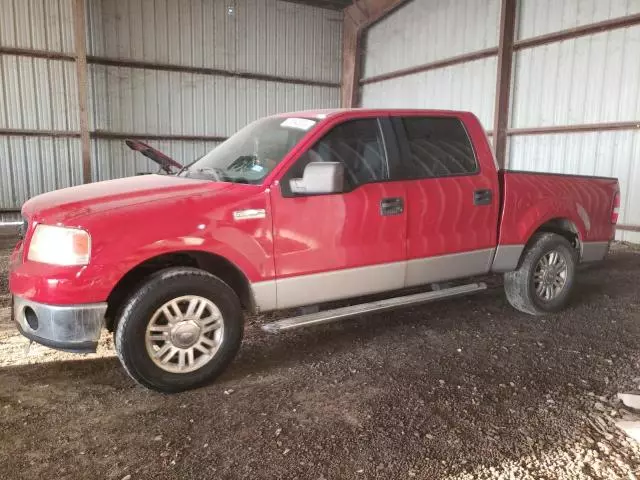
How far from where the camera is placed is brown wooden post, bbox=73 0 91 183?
11.2 m

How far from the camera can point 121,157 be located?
12.8m

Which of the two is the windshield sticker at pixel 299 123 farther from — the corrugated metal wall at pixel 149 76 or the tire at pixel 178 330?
the corrugated metal wall at pixel 149 76

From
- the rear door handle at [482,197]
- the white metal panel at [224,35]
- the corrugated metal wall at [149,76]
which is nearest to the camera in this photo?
the rear door handle at [482,197]

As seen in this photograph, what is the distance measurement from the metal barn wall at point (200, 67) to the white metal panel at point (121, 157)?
0.02 metres

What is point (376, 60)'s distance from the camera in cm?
1484

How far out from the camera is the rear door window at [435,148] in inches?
161

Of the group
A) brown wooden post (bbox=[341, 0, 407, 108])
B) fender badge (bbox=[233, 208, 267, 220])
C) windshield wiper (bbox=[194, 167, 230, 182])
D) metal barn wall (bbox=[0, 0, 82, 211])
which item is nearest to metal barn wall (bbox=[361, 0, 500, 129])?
brown wooden post (bbox=[341, 0, 407, 108])

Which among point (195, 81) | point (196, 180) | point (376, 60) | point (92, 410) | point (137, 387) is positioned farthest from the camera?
point (376, 60)

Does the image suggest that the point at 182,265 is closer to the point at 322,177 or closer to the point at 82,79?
the point at 322,177

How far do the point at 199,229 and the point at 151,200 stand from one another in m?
0.34

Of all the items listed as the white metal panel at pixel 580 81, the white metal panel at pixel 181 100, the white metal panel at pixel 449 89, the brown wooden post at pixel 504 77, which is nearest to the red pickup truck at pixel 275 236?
the white metal panel at pixel 580 81


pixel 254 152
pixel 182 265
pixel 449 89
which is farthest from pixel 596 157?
pixel 182 265

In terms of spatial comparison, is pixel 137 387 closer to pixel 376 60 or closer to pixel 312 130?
pixel 312 130

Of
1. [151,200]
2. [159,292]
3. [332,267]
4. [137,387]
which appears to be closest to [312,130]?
[332,267]
